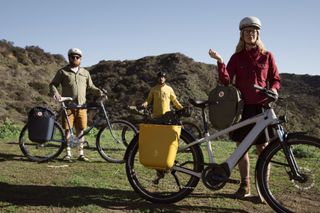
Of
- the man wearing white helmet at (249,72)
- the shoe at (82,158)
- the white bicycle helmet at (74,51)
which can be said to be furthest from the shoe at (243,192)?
the white bicycle helmet at (74,51)

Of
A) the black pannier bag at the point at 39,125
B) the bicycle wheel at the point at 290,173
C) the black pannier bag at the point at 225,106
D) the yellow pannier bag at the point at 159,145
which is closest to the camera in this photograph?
the bicycle wheel at the point at 290,173

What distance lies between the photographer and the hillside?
95.7 ft

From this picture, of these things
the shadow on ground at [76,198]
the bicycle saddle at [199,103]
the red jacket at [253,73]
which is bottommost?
the shadow on ground at [76,198]

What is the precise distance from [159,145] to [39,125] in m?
3.89

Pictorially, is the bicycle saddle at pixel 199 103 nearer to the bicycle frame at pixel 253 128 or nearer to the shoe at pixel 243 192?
the bicycle frame at pixel 253 128

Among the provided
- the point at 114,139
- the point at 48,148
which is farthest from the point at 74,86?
the point at 114,139

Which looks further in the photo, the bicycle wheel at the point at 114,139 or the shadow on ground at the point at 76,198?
the bicycle wheel at the point at 114,139

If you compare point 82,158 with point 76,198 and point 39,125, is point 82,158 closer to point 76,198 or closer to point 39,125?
point 39,125

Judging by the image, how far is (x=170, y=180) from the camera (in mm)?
6090

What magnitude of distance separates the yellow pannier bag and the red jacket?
3.55 feet

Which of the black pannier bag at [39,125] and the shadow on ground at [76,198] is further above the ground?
the black pannier bag at [39,125]

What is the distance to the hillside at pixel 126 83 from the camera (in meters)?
29.2

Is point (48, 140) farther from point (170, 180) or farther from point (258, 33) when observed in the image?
point (258, 33)

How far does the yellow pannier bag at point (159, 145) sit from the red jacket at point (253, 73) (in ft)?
3.55
